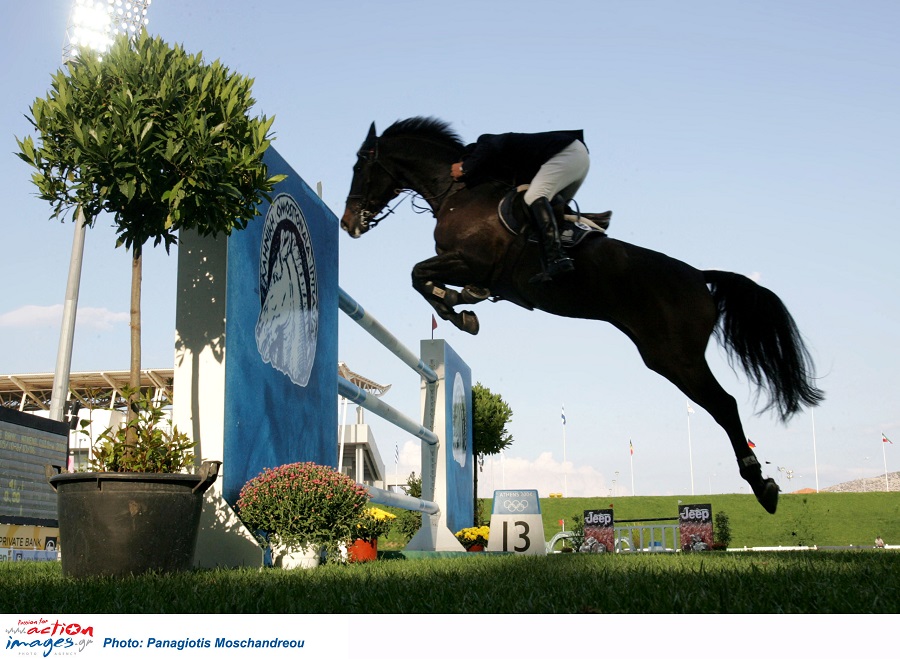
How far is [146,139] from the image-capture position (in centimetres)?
597

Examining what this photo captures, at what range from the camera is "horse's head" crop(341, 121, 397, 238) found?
5812 millimetres

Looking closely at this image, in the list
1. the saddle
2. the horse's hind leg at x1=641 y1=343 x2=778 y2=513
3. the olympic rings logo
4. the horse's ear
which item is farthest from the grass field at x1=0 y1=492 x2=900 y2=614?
the olympic rings logo

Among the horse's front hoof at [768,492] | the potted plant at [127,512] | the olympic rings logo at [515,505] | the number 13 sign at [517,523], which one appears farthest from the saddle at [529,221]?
the olympic rings logo at [515,505]

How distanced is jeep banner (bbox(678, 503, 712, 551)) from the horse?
8.81m

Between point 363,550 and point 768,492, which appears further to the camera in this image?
point 363,550

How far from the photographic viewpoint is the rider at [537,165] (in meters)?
5.11

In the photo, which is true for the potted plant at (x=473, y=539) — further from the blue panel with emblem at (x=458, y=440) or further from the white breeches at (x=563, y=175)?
the white breeches at (x=563, y=175)

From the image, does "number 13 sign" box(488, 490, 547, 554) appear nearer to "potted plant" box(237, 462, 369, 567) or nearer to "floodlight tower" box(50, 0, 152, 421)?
"potted plant" box(237, 462, 369, 567)

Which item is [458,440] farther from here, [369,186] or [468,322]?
[468,322]

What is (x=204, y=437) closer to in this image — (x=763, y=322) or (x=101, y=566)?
(x=101, y=566)

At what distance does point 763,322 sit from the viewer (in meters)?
5.76

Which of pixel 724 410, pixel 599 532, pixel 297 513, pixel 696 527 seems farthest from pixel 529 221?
pixel 599 532

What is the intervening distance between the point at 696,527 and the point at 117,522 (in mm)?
10959

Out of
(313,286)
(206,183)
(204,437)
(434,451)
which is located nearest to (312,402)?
(313,286)
